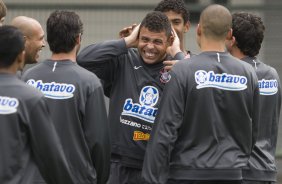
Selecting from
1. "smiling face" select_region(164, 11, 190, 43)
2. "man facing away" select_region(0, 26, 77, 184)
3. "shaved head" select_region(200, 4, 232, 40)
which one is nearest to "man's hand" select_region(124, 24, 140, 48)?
"smiling face" select_region(164, 11, 190, 43)

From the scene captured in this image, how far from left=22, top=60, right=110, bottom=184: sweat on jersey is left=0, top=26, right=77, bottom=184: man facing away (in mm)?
745

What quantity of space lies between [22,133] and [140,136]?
5.58ft

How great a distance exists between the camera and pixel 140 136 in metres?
8.39

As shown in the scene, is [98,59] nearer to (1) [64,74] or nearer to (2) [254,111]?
(1) [64,74]

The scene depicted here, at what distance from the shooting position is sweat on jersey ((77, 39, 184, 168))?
27.5 feet

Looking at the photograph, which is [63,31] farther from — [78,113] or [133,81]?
[133,81]

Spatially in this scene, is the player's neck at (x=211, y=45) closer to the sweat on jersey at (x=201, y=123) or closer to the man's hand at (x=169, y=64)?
the sweat on jersey at (x=201, y=123)

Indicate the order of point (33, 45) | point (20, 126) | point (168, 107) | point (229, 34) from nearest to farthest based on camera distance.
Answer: point (20, 126) < point (168, 107) < point (229, 34) < point (33, 45)

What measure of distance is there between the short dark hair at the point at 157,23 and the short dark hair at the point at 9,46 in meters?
1.51

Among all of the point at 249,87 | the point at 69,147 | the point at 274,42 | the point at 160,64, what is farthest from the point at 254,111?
the point at 274,42

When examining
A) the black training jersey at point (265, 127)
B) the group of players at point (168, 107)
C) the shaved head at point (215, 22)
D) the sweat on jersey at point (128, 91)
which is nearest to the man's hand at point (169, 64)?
the group of players at point (168, 107)

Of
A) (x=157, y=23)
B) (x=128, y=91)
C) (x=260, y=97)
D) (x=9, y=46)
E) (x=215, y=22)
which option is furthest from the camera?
(x=260, y=97)

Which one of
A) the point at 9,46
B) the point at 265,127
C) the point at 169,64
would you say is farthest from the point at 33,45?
the point at 265,127

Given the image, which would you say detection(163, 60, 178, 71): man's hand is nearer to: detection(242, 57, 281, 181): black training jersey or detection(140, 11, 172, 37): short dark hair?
detection(140, 11, 172, 37): short dark hair
